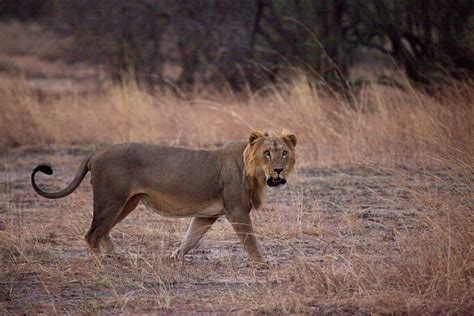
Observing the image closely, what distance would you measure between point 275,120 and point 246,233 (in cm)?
481

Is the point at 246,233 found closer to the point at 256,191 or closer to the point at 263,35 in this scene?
the point at 256,191

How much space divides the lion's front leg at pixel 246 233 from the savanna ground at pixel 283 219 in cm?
16

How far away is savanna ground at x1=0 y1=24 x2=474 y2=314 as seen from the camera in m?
5.31

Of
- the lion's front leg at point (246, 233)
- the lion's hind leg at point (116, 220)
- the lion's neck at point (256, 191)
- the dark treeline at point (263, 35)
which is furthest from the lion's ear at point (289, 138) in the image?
the dark treeline at point (263, 35)

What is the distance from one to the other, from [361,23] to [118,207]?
8.72 m

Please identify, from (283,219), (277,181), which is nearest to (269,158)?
(277,181)

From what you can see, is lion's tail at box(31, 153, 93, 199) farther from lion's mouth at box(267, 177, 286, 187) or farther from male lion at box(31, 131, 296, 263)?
lion's mouth at box(267, 177, 286, 187)

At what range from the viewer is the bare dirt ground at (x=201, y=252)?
A: 211 inches

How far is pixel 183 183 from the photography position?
6.58 meters

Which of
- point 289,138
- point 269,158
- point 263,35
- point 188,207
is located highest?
point 263,35

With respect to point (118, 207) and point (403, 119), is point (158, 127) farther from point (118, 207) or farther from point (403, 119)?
point (118, 207)

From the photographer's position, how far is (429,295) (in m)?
5.12

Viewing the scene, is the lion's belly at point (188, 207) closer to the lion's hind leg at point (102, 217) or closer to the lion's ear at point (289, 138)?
the lion's hind leg at point (102, 217)

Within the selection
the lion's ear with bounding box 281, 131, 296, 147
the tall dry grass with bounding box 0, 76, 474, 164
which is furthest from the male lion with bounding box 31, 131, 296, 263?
the tall dry grass with bounding box 0, 76, 474, 164
